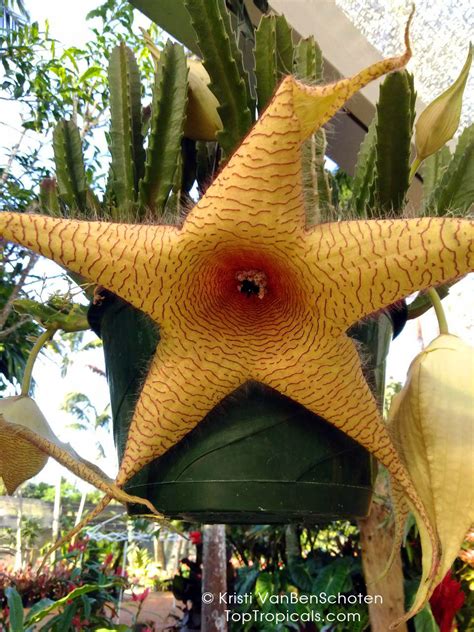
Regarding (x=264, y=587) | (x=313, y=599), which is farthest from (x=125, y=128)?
(x=264, y=587)

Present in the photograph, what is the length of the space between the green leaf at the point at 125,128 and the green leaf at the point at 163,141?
0.04 metres

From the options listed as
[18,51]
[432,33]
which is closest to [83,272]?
[432,33]

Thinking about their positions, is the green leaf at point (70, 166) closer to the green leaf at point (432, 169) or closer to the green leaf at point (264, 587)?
the green leaf at point (432, 169)

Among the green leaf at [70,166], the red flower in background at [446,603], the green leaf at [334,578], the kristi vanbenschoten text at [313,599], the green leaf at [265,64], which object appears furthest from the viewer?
the green leaf at [334,578]

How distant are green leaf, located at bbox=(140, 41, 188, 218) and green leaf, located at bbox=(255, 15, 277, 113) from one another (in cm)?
10

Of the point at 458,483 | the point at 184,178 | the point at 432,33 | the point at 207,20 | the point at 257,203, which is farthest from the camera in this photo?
the point at 432,33

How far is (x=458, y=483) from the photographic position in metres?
0.57

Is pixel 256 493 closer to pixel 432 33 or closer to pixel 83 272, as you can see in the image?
pixel 83 272

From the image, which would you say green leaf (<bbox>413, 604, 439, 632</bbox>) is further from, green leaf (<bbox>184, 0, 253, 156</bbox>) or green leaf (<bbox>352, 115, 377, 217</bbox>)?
green leaf (<bbox>184, 0, 253, 156</bbox>)

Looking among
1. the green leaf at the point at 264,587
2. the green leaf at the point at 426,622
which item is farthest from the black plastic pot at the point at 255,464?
the green leaf at the point at 264,587

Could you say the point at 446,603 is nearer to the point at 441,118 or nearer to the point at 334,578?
the point at 334,578

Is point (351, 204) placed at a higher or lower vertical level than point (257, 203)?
higher

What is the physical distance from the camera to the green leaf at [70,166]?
0.89 m

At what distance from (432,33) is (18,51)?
277 centimetres
